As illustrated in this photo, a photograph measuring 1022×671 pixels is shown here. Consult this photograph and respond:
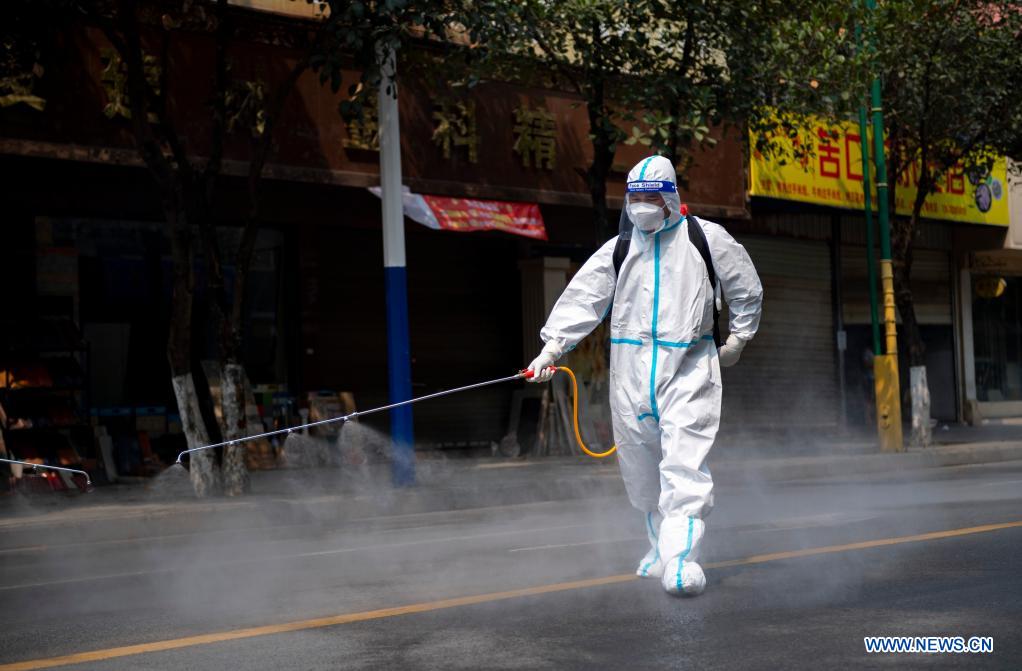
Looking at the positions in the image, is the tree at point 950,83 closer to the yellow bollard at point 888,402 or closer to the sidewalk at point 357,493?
the yellow bollard at point 888,402

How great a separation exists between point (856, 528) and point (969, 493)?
3425mm

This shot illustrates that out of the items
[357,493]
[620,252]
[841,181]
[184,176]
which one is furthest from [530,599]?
[841,181]

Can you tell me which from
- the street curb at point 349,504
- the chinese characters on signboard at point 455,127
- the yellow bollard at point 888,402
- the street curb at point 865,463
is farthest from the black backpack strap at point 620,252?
the yellow bollard at point 888,402

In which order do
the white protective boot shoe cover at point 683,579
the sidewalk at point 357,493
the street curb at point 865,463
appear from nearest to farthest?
the white protective boot shoe cover at point 683,579 → the sidewalk at point 357,493 → the street curb at point 865,463

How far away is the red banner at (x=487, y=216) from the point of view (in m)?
16.6

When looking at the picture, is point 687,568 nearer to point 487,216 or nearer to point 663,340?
point 663,340

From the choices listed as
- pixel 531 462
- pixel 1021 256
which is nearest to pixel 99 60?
pixel 531 462

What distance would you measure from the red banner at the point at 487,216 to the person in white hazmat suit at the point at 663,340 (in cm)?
985

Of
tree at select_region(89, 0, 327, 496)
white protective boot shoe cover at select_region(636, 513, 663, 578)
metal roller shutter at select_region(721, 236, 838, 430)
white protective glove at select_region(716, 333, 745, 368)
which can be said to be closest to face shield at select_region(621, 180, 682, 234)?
white protective glove at select_region(716, 333, 745, 368)

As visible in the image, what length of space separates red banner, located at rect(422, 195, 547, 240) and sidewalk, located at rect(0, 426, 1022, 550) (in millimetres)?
2858

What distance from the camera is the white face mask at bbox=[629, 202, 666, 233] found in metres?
6.34

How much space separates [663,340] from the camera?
20.6 ft

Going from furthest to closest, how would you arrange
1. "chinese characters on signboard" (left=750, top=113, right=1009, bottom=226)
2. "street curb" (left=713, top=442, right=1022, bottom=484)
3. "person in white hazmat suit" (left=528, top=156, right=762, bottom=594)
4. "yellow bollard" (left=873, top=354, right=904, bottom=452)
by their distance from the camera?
"chinese characters on signboard" (left=750, top=113, right=1009, bottom=226) → "yellow bollard" (left=873, top=354, right=904, bottom=452) → "street curb" (left=713, top=442, right=1022, bottom=484) → "person in white hazmat suit" (left=528, top=156, right=762, bottom=594)

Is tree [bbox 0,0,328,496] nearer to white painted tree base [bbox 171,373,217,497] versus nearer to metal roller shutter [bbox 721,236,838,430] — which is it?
white painted tree base [bbox 171,373,217,497]
